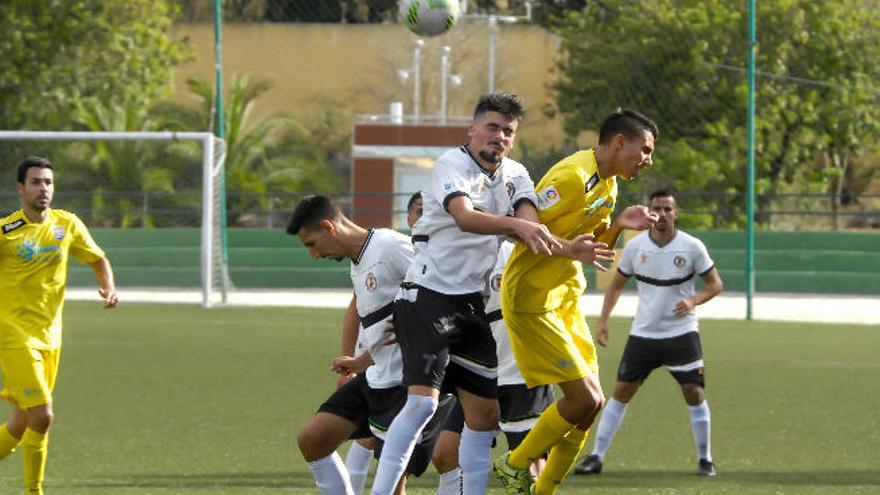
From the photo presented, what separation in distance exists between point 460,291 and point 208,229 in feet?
57.1

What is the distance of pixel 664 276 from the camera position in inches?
440

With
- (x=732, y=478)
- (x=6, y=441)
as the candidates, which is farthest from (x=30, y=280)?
(x=732, y=478)

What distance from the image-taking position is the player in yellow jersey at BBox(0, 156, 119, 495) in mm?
9188

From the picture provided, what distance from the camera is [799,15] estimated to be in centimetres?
3300

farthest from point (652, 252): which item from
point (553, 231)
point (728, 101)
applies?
point (728, 101)

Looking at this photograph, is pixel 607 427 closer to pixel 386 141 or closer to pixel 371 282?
pixel 371 282

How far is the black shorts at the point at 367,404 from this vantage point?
7.59 m

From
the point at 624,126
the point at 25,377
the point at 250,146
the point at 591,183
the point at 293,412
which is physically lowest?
the point at 293,412

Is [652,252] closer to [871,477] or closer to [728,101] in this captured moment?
[871,477]

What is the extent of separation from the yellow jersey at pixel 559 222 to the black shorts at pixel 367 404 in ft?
2.40

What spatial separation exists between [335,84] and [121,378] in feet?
109

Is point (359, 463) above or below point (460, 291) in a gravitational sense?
below

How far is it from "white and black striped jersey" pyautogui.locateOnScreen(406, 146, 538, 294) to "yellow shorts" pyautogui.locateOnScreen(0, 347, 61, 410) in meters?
2.63

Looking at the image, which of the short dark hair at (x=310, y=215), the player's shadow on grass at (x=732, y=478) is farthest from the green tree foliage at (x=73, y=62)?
the short dark hair at (x=310, y=215)
